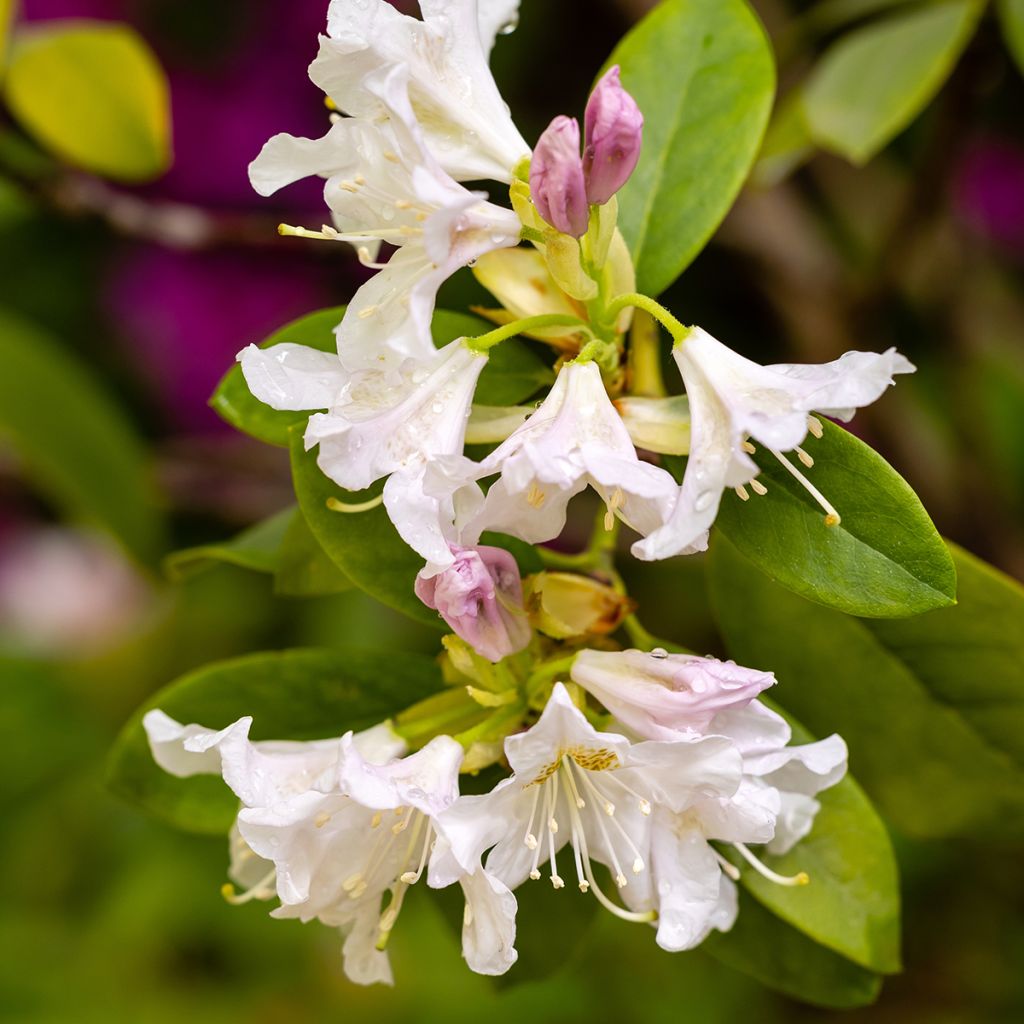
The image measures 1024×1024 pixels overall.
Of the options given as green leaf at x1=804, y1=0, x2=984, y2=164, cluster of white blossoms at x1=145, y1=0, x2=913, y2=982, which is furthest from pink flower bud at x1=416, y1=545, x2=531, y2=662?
green leaf at x1=804, y1=0, x2=984, y2=164

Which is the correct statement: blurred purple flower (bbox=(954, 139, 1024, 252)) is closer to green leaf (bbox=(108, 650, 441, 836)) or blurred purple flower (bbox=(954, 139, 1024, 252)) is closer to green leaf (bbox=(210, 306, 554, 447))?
green leaf (bbox=(210, 306, 554, 447))

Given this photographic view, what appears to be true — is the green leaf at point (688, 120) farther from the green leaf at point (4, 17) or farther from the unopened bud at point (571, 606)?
the green leaf at point (4, 17)

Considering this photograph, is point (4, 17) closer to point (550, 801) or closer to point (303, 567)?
point (303, 567)

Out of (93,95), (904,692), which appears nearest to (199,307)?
(93,95)

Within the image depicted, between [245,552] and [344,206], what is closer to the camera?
[344,206]

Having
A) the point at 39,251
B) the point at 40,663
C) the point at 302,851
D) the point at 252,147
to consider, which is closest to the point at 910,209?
the point at 302,851

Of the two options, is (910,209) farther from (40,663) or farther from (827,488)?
(40,663)
